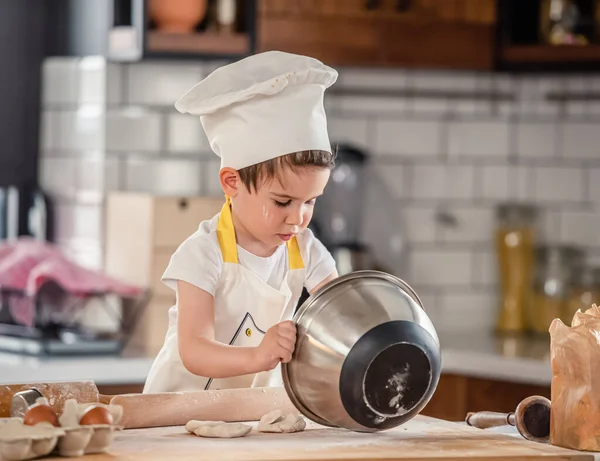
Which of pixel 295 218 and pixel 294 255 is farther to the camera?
pixel 294 255

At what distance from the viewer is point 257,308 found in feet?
6.02

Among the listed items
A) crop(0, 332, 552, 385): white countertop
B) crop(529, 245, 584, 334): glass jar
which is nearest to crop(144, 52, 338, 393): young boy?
crop(0, 332, 552, 385): white countertop

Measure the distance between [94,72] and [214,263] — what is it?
1.54 meters

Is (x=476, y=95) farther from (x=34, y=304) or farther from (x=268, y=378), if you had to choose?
(x=268, y=378)

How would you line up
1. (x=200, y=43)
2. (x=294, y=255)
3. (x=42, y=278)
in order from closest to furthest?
(x=294, y=255) → (x=42, y=278) → (x=200, y=43)

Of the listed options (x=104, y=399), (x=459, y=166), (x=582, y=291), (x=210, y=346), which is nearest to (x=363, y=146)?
(x=459, y=166)

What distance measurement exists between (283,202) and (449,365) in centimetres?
136

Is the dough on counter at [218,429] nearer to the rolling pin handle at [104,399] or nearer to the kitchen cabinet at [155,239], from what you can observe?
the rolling pin handle at [104,399]

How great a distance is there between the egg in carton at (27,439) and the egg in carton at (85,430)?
0.5 inches

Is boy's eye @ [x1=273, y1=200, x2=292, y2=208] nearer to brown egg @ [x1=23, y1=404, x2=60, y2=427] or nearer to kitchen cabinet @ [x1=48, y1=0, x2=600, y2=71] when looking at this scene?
brown egg @ [x1=23, y1=404, x2=60, y2=427]

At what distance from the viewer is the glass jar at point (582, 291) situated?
3295mm

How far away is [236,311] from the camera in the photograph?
5.98 ft

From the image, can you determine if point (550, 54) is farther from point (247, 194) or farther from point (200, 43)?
point (247, 194)

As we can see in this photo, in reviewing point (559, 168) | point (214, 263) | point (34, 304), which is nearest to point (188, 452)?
point (214, 263)
